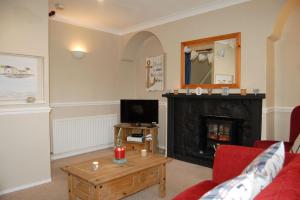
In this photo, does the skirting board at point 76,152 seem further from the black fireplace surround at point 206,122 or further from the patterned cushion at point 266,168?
the patterned cushion at point 266,168

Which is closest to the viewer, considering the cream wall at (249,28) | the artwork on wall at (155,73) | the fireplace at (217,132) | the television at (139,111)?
the cream wall at (249,28)

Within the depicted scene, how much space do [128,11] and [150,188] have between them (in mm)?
2864

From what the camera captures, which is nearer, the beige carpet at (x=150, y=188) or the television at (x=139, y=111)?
the beige carpet at (x=150, y=188)

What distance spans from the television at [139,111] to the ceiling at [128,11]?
1537 millimetres

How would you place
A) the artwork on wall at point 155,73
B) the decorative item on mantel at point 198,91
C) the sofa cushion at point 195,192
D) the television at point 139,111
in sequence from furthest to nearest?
1. the artwork on wall at point 155,73
2. the television at point 139,111
3. the decorative item on mantel at point 198,91
4. the sofa cushion at point 195,192

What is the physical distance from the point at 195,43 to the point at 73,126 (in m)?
2.73

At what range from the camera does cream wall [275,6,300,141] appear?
3.43 m

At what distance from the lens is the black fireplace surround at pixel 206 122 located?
345cm

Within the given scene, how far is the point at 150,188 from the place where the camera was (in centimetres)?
307

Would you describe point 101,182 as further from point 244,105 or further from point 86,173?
point 244,105

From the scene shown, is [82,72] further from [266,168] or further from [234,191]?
[234,191]

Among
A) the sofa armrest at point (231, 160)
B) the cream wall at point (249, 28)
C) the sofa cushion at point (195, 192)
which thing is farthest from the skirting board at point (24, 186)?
the cream wall at point (249, 28)

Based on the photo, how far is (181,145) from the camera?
4301mm

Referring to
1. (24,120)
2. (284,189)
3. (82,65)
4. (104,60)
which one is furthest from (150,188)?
(104,60)
